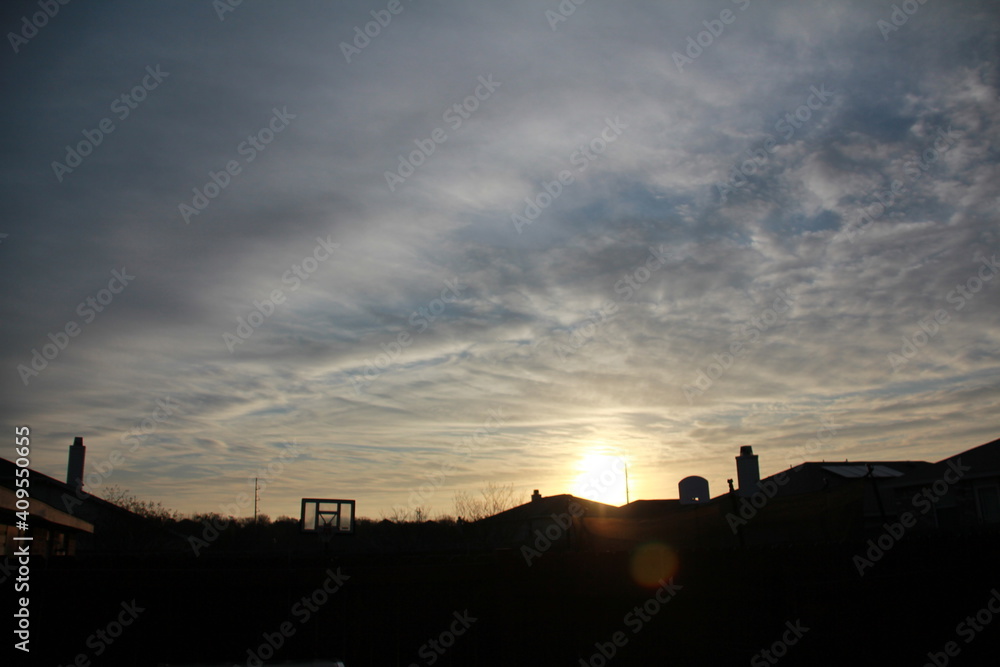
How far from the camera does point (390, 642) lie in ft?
29.7

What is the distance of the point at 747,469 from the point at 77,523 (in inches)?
1099

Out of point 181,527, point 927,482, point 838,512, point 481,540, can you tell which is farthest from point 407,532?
point 838,512

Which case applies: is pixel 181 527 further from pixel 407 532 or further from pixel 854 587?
pixel 854 587

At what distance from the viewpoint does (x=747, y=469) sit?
3341 centimetres

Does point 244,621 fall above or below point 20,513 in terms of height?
below

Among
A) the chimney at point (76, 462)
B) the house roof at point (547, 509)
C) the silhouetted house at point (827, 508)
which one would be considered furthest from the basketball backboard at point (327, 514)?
the house roof at point (547, 509)

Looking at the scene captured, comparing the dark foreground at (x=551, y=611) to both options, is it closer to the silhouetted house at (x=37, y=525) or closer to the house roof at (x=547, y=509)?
the silhouetted house at (x=37, y=525)

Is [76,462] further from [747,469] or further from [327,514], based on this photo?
[747,469]

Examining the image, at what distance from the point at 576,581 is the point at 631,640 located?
0.95m

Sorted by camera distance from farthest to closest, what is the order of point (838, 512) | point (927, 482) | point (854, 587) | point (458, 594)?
point (927, 482)
point (838, 512)
point (458, 594)
point (854, 587)

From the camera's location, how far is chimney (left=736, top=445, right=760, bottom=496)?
108 feet

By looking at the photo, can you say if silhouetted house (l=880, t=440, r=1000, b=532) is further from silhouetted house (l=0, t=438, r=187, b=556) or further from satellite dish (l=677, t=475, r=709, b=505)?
silhouetted house (l=0, t=438, r=187, b=556)

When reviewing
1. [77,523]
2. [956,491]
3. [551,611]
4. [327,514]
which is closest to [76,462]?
[327,514]

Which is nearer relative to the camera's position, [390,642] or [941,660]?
[941,660]
